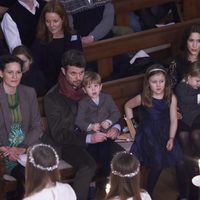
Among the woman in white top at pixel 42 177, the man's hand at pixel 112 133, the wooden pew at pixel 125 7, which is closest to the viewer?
the woman in white top at pixel 42 177

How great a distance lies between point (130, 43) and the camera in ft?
21.8

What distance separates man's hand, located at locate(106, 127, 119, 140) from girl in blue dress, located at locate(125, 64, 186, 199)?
0.20 m

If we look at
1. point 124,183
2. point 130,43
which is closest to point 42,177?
point 124,183

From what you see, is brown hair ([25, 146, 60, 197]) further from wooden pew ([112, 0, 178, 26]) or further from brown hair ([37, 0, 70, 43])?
wooden pew ([112, 0, 178, 26])

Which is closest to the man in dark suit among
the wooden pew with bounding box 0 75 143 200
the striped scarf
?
the wooden pew with bounding box 0 75 143 200

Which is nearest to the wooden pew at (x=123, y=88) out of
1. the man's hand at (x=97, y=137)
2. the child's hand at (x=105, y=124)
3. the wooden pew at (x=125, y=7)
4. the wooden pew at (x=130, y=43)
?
the wooden pew at (x=130, y=43)

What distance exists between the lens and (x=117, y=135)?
608 centimetres

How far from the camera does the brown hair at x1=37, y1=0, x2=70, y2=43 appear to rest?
20.1 feet

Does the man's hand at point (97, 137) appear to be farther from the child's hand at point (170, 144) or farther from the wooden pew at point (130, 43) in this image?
the wooden pew at point (130, 43)

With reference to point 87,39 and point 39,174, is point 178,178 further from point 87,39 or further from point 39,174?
point 39,174

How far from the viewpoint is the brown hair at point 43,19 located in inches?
242

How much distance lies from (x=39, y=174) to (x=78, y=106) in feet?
4.71

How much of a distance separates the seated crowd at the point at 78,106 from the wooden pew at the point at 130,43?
0.14 meters

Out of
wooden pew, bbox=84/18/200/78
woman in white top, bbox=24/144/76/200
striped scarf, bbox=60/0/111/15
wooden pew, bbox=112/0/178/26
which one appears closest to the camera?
woman in white top, bbox=24/144/76/200
